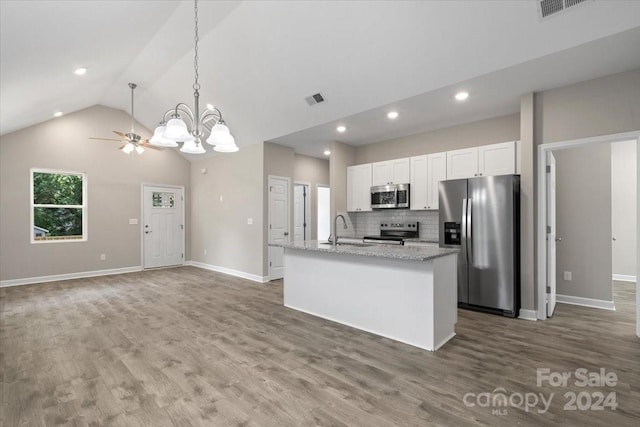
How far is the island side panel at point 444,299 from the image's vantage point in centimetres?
289

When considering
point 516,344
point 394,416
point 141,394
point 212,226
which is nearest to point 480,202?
point 516,344

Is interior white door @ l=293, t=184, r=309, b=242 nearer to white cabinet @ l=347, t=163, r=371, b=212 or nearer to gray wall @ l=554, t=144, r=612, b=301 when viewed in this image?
white cabinet @ l=347, t=163, r=371, b=212

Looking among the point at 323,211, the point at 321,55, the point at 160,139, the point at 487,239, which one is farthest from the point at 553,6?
the point at 323,211

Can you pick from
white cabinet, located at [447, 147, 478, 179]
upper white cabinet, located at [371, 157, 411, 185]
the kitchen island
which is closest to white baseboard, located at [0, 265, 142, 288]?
the kitchen island

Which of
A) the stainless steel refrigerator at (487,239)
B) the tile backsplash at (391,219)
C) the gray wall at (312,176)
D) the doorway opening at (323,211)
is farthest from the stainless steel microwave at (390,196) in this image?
the doorway opening at (323,211)

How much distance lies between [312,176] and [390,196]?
2647 mm

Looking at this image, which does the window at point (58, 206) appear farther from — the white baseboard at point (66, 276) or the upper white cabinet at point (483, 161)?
the upper white cabinet at point (483, 161)

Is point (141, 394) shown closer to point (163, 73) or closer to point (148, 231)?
point (163, 73)

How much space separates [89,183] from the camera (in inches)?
257

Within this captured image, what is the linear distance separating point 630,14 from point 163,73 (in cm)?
602

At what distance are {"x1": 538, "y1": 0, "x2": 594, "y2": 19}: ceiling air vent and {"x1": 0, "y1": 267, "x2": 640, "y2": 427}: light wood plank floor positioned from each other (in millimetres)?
2977

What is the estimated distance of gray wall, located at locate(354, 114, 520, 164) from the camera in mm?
4539

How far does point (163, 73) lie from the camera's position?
529 cm

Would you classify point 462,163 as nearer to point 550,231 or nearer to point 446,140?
point 446,140
